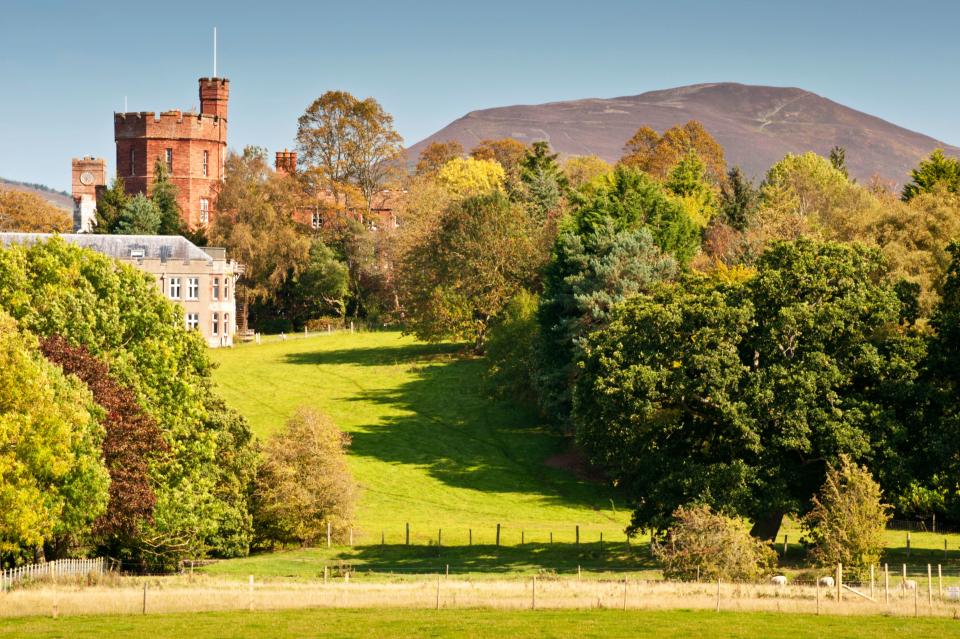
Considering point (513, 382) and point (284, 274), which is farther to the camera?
point (284, 274)

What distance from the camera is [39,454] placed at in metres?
45.6

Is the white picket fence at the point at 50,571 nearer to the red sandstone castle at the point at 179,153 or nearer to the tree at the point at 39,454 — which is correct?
the tree at the point at 39,454

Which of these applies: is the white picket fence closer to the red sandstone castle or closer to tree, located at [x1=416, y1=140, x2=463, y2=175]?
the red sandstone castle

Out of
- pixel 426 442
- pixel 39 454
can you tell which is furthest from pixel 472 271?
pixel 39 454

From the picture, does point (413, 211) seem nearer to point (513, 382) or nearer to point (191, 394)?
point (513, 382)

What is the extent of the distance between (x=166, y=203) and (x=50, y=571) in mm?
84618

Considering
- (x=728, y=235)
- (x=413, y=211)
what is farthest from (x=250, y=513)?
(x=413, y=211)

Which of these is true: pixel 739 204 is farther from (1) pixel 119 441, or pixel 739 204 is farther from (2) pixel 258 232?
(1) pixel 119 441

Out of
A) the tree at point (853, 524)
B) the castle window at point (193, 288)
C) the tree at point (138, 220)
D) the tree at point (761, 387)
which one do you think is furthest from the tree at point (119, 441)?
the tree at point (138, 220)

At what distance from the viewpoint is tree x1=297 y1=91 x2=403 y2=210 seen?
140 metres

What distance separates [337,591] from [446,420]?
149ft

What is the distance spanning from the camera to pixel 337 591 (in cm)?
4631

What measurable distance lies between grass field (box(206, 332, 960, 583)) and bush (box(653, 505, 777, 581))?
5933 mm

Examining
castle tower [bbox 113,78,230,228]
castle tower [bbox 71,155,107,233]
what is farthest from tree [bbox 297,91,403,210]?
castle tower [bbox 71,155,107,233]
